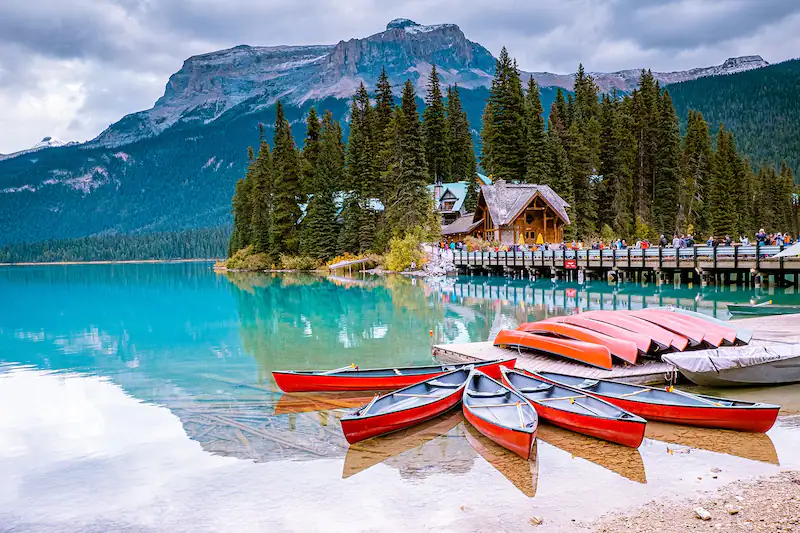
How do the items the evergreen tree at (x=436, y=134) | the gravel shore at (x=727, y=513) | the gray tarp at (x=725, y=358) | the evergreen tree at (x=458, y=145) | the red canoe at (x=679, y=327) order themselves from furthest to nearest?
the evergreen tree at (x=458, y=145), the evergreen tree at (x=436, y=134), the red canoe at (x=679, y=327), the gray tarp at (x=725, y=358), the gravel shore at (x=727, y=513)

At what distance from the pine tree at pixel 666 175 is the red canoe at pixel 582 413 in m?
69.3

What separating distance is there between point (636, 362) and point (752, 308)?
45.8 ft

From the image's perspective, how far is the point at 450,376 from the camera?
14.0 metres

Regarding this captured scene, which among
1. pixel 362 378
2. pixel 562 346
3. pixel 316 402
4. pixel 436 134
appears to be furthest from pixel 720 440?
pixel 436 134

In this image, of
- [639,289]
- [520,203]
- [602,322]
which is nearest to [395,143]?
[520,203]

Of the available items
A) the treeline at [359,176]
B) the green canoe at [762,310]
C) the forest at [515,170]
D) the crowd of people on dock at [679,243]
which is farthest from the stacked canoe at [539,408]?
the forest at [515,170]

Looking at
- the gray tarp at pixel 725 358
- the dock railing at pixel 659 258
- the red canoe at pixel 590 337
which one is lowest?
the gray tarp at pixel 725 358

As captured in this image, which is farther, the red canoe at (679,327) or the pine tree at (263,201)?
the pine tree at (263,201)

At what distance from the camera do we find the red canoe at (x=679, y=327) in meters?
15.7

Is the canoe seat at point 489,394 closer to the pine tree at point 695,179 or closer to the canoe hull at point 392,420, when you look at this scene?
the canoe hull at point 392,420

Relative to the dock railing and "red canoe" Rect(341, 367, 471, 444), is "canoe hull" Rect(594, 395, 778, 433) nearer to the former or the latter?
"red canoe" Rect(341, 367, 471, 444)

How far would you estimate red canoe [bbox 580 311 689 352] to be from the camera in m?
15.5

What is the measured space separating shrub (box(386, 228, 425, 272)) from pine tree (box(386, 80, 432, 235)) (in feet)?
5.14

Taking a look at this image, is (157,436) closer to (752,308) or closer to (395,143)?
(752,308)
